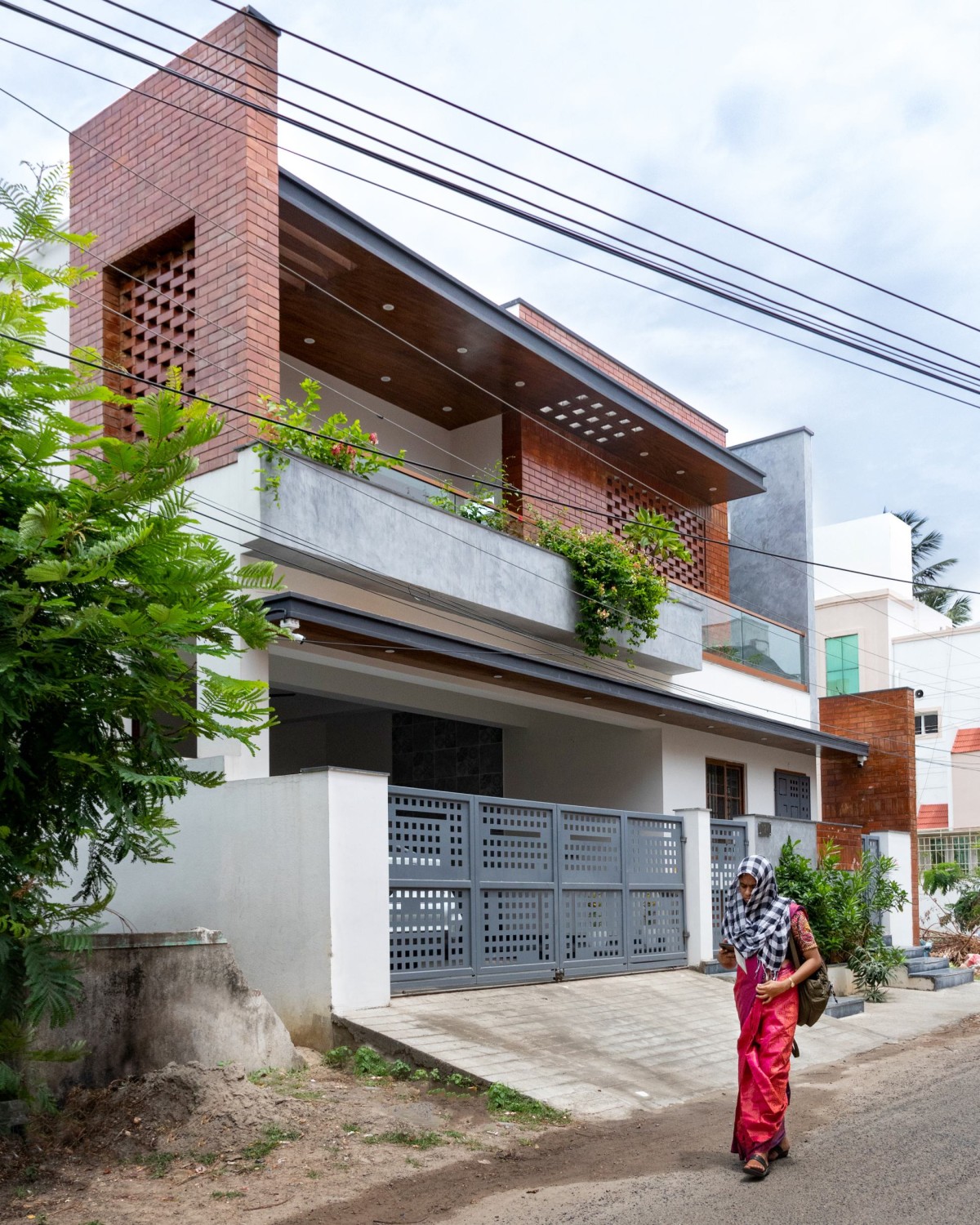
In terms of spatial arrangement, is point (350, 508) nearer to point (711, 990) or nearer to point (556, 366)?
point (556, 366)

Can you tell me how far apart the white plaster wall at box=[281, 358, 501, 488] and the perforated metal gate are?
244 inches

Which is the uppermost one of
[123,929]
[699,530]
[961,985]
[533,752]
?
[699,530]

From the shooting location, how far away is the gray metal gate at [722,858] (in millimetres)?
15828

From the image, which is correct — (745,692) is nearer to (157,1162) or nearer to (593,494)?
(593,494)

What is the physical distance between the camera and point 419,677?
609 inches

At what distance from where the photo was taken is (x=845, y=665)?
3691cm

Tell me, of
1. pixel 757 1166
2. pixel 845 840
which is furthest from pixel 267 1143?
pixel 845 840

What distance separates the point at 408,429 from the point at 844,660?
73.1ft

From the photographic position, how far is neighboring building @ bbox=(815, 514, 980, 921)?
32.6 meters

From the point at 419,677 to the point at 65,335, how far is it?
19.0 feet

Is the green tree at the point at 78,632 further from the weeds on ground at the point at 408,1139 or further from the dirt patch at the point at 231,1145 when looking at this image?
the weeds on ground at the point at 408,1139

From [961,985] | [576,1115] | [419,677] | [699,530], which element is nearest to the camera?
[576,1115]

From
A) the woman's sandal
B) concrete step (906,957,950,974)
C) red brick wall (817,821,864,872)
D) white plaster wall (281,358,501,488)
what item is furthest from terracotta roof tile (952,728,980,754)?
the woman's sandal

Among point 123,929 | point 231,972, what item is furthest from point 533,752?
point 231,972
